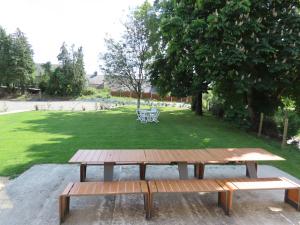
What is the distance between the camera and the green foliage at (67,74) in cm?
4094

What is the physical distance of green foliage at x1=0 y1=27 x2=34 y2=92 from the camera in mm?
40562

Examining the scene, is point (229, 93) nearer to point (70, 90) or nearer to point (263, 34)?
point (263, 34)

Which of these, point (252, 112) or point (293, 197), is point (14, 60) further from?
point (293, 197)

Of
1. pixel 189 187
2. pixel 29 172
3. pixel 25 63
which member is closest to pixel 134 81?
pixel 29 172

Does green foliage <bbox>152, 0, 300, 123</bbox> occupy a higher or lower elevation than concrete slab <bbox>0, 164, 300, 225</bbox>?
higher

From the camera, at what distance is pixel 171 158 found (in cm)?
493

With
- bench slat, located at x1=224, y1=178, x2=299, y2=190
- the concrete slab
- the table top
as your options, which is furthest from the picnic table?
the concrete slab

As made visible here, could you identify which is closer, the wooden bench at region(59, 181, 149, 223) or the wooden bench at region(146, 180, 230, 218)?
the wooden bench at region(59, 181, 149, 223)

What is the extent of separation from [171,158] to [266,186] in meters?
1.57

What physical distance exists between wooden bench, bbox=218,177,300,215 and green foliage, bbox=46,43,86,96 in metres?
39.2

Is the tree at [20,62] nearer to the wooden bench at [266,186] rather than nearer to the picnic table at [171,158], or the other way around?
the picnic table at [171,158]

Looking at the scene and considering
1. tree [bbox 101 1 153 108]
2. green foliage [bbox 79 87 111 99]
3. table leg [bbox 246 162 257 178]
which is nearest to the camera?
table leg [bbox 246 162 257 178]

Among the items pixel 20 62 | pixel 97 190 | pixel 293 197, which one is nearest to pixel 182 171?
pixel 97 190

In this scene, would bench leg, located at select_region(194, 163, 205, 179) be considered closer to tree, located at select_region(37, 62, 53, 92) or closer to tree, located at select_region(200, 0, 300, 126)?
tree, located at select_region(200, 0, 300, 126)
